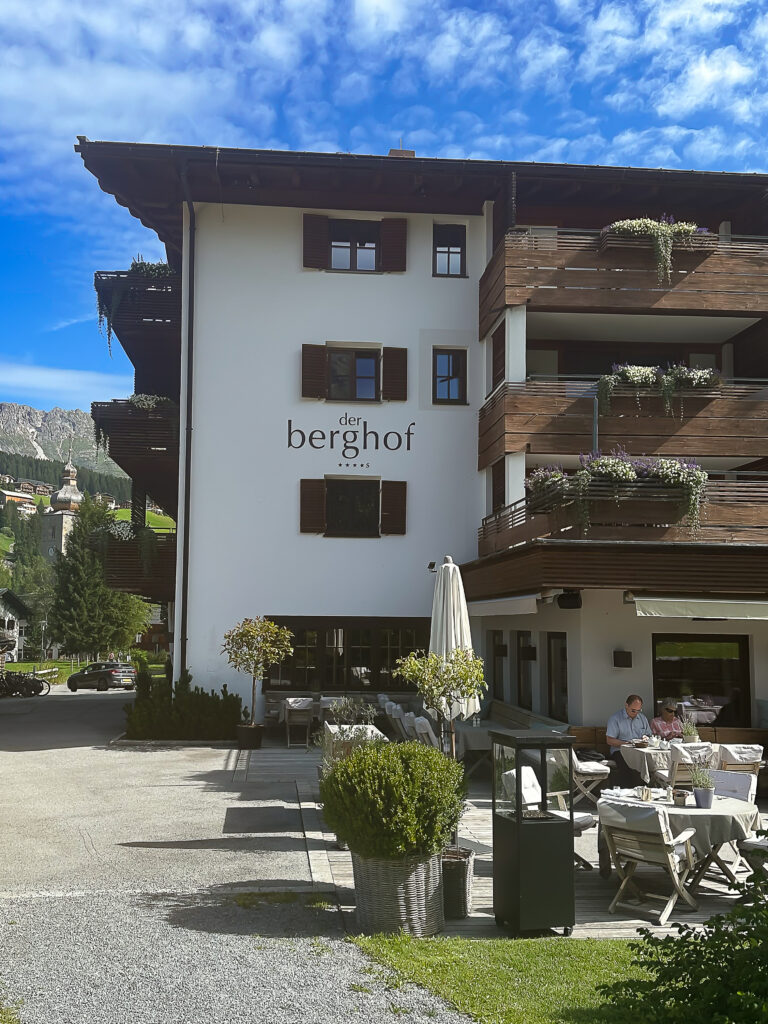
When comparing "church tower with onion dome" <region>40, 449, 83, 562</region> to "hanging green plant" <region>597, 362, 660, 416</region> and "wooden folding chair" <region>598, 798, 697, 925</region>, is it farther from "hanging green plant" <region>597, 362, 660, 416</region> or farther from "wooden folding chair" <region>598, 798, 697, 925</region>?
"wooden folding chair" <region>598, 798, 697, 925</region>

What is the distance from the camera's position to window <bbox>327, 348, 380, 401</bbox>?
21.1 metres

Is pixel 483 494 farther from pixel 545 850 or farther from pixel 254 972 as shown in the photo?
pixel 254 972

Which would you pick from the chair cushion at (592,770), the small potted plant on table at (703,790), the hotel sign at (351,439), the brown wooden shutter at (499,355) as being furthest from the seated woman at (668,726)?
the hotel sign at (351,439)

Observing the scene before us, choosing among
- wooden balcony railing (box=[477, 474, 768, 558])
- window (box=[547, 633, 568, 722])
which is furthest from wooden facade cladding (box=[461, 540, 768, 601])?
window (box=[547, 633, 568, 722])

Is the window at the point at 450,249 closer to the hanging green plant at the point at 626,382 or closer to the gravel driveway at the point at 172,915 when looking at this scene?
the hanging green plant at the point at 626,382

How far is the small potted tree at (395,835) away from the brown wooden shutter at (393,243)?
15.8m

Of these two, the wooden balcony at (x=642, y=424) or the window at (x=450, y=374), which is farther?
the window at (x=450, y=374)

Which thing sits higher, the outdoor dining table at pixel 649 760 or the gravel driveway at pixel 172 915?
the outdoor dining table at pixel 649 760

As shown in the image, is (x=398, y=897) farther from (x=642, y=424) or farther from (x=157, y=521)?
(x=157, y=521)

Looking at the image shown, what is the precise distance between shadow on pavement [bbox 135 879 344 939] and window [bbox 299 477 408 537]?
41.3 ft

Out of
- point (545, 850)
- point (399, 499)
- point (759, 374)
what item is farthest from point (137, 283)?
point (545, 850)

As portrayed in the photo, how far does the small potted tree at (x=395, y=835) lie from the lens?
695 centimetres

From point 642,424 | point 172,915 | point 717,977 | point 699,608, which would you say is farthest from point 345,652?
point 717,977

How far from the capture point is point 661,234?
60.0 ft
